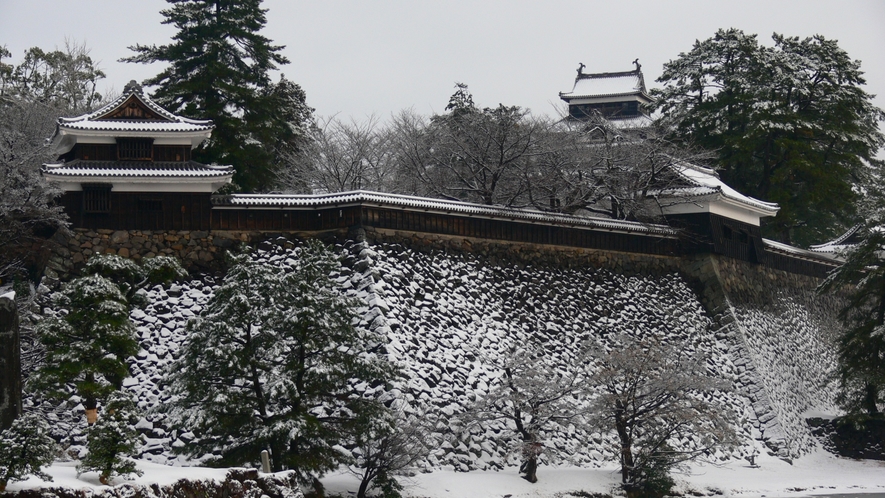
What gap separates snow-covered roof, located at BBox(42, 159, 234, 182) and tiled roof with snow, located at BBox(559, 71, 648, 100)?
33.9 m

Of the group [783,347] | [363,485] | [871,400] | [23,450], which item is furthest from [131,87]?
[871,400]

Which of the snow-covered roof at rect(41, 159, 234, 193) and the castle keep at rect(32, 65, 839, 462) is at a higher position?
the snow-covered roof at rect(41, 159, 234, 193)

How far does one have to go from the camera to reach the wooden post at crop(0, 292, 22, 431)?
10.6 metres

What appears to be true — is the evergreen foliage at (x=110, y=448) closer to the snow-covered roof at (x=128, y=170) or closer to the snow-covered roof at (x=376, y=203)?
the snow-covered roof at (x=128, y=170)

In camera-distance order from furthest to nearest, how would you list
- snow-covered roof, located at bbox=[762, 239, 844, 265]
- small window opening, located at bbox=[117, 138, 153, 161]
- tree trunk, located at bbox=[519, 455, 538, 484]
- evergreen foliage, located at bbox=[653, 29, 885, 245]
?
evergreen foliage, located at bbox=[653, 29, 885, 245] < snow-covered roof, located at bbox=[762, 239, 844, 265] < small window opening, located at bbox=[117, 138, 153, 161] < tree trunk, located at bbox=[519, 455, 538, 484]

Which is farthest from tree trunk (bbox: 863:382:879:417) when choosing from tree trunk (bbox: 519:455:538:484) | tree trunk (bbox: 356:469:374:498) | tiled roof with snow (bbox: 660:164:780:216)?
tree trunk (bbox: 356:469:374:498)

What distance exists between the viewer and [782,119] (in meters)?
34.6

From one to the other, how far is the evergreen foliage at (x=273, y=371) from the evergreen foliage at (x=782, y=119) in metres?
23.1

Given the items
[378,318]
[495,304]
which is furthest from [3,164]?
[495,304]

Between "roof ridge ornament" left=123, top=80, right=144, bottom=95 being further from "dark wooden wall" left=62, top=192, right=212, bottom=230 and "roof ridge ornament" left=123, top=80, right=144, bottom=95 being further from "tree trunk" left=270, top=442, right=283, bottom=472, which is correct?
"tree trunk" left=270, top=442, right=283, bottom=472

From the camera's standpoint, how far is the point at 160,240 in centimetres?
2089

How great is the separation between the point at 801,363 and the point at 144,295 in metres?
19.8

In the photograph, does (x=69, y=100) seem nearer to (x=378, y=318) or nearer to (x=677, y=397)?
(x=378, y=318)

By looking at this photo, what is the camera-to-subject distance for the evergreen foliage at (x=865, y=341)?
24.8 meters
